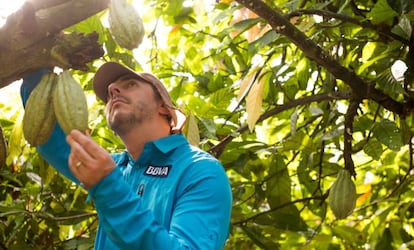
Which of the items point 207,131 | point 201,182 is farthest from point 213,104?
point 201,182

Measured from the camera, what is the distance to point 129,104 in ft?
7.18

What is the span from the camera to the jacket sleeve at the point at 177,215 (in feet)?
4.85

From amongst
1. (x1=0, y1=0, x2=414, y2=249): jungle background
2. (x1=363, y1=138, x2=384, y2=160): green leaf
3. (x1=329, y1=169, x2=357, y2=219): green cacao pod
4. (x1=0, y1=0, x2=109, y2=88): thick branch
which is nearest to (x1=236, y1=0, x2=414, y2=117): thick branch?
(x1=0, y1=0, x2=414, y2=249): jungle background

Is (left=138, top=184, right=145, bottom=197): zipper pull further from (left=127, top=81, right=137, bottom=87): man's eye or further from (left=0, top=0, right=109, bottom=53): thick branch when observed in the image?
(left=0, top=0, right=109, bottom=53): thick branch

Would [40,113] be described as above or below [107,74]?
above

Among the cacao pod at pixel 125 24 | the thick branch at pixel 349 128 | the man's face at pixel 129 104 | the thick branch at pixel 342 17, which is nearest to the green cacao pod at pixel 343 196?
the thick branch at pixel 349 128

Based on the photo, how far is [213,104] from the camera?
2904 mm

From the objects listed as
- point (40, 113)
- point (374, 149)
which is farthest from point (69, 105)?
point (374, 149)

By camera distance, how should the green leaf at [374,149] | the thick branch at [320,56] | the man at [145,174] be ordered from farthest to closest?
the green leaf at [374,149]
the thick branch at [320,56]
the man at [145,174]

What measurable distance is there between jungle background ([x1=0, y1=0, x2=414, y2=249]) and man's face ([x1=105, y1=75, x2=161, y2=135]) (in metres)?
0.12

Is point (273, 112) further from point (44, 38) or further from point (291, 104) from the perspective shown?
point (44, 38)

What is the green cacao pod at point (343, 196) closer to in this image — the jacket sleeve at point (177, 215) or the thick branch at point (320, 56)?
the thick branch at point (320, 56)

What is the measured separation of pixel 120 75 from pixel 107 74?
44 mm

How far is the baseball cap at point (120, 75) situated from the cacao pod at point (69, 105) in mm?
979
